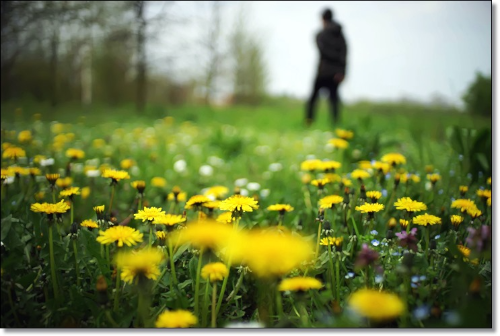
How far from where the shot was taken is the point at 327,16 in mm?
1754

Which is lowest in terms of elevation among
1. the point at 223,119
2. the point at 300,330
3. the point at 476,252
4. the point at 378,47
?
the point at 300,330

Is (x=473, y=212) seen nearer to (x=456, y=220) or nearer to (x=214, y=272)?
(x=456, y=220)

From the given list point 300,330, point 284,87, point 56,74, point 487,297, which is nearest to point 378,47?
point 284,87

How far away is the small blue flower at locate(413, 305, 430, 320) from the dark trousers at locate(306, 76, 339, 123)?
52.8 inches

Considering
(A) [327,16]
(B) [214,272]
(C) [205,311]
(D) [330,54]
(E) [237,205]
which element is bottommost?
(C) [205,311]

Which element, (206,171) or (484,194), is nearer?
(484,194)

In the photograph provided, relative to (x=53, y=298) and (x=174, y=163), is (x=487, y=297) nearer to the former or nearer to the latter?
(x=53, y=298)

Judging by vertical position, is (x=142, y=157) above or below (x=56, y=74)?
below

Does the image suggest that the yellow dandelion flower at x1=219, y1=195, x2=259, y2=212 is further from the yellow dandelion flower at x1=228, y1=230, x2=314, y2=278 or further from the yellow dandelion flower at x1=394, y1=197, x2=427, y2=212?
the yellow dandelion flower at x1=394, y1=197, x2=427, y2=212

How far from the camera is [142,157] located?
87.9 inches

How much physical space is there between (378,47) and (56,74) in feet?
10.1

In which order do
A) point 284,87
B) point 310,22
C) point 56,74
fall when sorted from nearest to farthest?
1. point 310,22
2. point 284,87
3. point 56,74

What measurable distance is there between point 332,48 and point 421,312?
1364 mm

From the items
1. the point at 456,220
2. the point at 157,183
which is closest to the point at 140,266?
the point at 456,220
